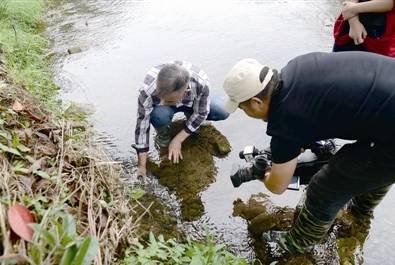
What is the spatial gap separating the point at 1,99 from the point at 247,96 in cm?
158

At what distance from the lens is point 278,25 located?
6.09m

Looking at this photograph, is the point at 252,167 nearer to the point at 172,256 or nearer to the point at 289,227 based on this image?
the point at 289,227

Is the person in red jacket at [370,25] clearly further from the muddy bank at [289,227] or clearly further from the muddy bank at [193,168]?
the muddy bank at [193,168]

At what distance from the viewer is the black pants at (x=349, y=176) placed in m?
2.26

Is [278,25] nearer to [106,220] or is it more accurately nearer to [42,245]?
[106,220]

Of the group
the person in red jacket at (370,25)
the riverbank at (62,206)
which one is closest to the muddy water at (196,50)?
the riverbank at (62,206)

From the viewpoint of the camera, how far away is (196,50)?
558 cm

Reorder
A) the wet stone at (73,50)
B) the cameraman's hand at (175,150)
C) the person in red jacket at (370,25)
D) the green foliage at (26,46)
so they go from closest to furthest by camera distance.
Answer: the person in red jacket at (370,25), the cameraman's hand at (175,150), the green foliage at (26,46), the wet stone at (73,50)

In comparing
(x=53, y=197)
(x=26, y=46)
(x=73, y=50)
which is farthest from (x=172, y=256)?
(x=26, y=46)

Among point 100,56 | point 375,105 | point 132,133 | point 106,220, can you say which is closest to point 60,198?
point 106,220

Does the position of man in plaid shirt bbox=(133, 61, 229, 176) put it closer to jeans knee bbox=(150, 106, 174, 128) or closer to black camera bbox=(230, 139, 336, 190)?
jeans knee bbox=(150, 106, 174, 128)

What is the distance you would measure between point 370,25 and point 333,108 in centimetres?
94

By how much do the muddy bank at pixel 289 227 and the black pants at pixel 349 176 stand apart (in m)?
0.41

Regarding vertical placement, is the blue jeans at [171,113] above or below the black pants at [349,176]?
below
